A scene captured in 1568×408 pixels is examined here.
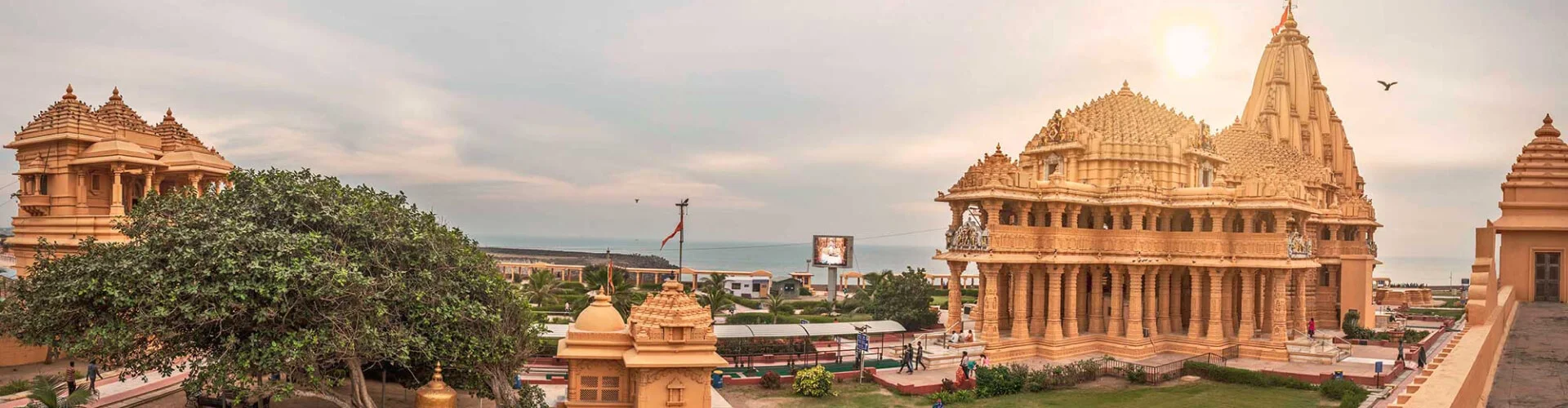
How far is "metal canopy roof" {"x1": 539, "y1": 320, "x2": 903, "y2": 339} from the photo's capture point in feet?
98.8

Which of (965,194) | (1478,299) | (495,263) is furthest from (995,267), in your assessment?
(1478,299)

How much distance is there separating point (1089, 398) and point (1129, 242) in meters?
9.02

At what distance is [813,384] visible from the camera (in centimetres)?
2497

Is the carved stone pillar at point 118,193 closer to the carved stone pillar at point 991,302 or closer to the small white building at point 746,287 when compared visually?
the carved stone pillar at point 991,302

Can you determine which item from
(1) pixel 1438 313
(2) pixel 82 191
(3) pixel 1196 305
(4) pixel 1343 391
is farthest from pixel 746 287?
(4) pixel 1343 391

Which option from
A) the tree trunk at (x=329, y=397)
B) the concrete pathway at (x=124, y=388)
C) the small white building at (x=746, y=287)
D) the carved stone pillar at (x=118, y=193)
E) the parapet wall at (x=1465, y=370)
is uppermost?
the carved stone pillar at (x=118, y=193)

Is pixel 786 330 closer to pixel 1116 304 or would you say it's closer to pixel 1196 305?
pixel 1116 304

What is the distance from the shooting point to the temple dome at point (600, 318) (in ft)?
66.5

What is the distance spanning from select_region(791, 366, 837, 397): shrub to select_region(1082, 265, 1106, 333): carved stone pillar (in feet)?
42.3

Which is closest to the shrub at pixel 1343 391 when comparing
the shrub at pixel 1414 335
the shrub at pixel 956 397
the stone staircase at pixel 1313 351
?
the stone staircase at pixel 1313 351

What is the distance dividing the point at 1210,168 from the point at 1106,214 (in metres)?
5.98

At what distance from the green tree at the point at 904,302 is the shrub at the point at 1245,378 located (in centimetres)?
1582

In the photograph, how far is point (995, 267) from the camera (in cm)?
3162

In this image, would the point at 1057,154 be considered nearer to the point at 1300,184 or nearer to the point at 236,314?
the point at 1300,184
